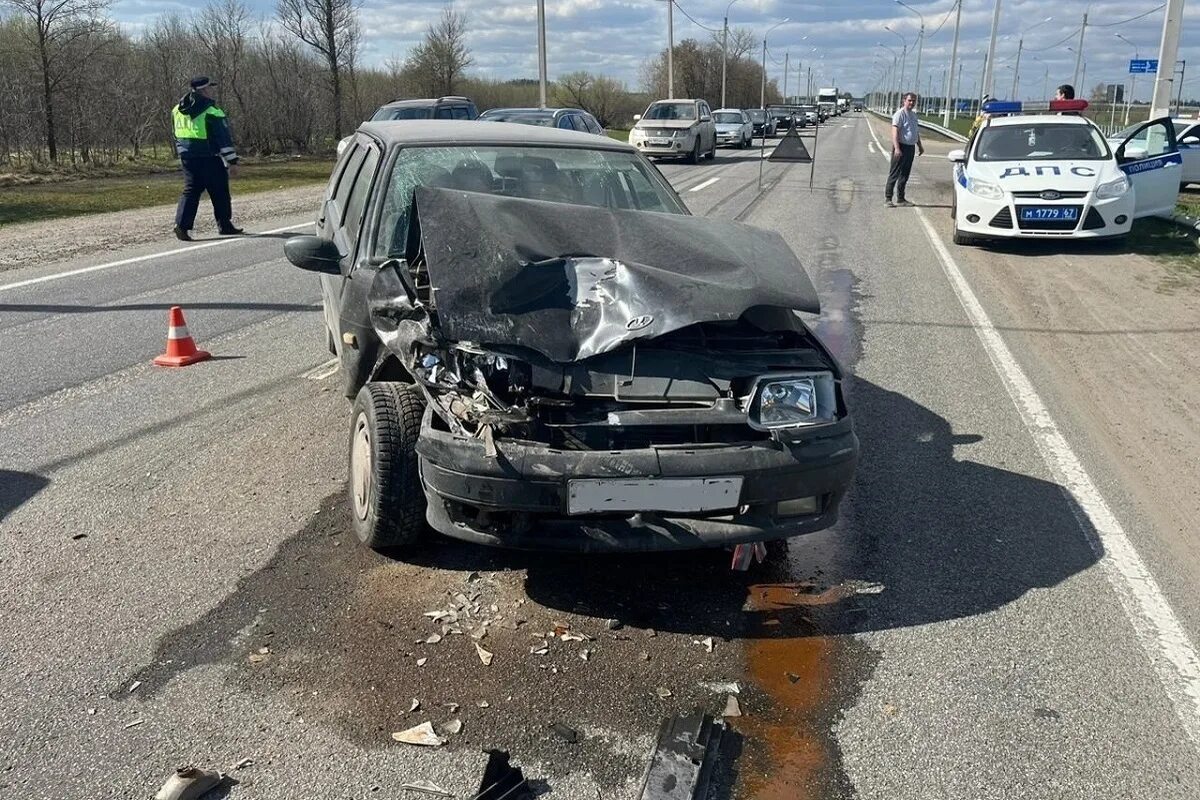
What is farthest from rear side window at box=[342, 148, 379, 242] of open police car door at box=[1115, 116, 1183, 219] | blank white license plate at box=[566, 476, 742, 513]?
open police car door at box=[1115, 116, 1183, 219]

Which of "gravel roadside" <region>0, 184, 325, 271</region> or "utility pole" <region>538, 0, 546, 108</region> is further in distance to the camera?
"utility pole" <region>538, 0, 546, 108</region>

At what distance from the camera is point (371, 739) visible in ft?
9.47

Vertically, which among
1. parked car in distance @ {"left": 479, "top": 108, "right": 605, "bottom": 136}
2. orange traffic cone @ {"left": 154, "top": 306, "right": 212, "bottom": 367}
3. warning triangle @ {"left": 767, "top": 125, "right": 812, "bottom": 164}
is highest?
parked car in distance @ {"left": 479, "top": 108, "right": 605, "bottom": 136}

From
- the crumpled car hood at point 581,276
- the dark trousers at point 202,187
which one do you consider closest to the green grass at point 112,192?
the dark trousers at point 202,187

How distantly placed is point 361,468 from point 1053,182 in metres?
10.4

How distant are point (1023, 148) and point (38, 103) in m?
21.8

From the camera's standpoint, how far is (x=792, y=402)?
11.5ft

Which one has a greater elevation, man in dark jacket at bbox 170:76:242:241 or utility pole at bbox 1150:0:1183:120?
utility pole at bbox 1150:0:1183:120

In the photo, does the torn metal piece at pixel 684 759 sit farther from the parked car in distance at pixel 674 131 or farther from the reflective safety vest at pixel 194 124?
the parked car in distance at pixel 674 131

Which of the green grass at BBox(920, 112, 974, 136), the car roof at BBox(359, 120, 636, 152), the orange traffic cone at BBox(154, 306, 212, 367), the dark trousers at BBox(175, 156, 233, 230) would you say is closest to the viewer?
the car roof at BBox(359, 120, 636, 152)

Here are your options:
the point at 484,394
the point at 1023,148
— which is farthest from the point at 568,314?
the point at 1023,148

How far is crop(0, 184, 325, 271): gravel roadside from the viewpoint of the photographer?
11.9m

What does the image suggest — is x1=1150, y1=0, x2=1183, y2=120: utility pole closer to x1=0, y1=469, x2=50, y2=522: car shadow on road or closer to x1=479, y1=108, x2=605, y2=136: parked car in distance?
x1=479, y1=108, x2=605, y2=136: parked car in distance

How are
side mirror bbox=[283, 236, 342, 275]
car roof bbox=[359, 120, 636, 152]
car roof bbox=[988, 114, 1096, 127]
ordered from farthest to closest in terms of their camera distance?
car roof bbox=[988, 114, 1096, 127], car roof bbox=[359, 120, 636, 152], side mirror bbox=[283, 236, 342, 275]
